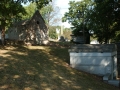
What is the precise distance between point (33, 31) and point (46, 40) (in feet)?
8.65

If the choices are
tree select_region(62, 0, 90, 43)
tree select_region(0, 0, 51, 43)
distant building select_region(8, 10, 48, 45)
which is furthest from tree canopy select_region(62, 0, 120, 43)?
distant building select_region(8, 10, 48, 45)

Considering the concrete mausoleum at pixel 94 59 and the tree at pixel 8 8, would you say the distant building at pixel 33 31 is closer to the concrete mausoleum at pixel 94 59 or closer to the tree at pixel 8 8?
the tree at pixel 8 8

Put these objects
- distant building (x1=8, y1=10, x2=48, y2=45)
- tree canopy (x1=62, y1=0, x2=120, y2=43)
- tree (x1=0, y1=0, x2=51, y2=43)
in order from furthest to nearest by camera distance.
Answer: distant building (x1=8, y1=10, x2=48, y2=45), tree canopy (x1=62, y1=0, x2=120, y2=43), tree (x1=0, y1=0, x2=51, y2=43)

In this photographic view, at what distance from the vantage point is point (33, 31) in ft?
120

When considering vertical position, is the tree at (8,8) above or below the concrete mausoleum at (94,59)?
above

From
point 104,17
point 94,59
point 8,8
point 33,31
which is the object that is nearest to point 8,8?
point 8,8

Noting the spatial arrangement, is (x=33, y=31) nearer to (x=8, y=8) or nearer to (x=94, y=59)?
(x=8, y=8)

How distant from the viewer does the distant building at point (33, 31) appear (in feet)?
118

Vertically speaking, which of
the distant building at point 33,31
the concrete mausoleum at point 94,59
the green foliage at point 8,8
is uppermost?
the green foliage at point 8,8

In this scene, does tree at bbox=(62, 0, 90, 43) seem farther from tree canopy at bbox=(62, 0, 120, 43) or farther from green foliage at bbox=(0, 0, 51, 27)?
green foliage at bbox=(0, 0, 51, 27)

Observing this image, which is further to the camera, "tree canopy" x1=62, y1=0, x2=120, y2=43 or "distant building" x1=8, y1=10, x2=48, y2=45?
"distant building" x1=8, y1=10, x2=48, y2=45

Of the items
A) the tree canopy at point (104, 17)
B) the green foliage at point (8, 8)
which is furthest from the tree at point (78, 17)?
the green foliage at point (8, 8)

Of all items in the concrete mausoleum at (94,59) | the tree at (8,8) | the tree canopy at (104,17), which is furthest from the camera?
the tree canopy at (104,17)

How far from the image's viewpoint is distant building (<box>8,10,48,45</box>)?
36031 mm
